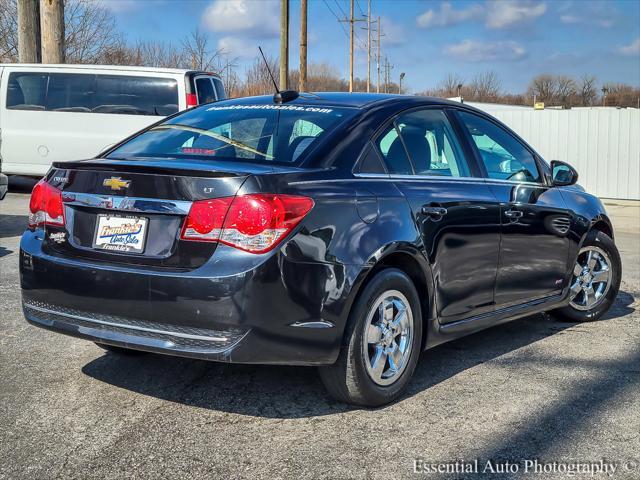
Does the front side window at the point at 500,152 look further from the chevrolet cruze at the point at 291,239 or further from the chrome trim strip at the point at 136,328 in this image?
the chrome trim strip at the point at 136,328

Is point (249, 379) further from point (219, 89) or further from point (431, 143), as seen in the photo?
point (219, 89)

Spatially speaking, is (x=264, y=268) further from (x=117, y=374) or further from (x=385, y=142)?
(x=117, y=374)

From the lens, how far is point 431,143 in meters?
4.53

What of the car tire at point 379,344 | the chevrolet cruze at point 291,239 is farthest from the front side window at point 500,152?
the car tire at point 379,344

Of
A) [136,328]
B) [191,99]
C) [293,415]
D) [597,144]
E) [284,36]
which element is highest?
[284,36]

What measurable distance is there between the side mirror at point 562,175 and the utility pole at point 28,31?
1476 centimetres

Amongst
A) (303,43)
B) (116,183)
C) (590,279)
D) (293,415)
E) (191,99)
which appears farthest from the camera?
(303,43)

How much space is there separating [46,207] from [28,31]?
50.3ft

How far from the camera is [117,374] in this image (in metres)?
4.33

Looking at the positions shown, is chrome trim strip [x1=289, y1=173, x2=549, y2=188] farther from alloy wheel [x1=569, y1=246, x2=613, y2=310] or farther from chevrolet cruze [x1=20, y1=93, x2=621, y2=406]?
alloy wheel [x1=569, y1=246, x2=613, y2=310]

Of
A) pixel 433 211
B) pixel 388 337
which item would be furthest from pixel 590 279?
pixel 388 337

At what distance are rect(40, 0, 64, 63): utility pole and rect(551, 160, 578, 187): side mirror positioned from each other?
45.3 ft

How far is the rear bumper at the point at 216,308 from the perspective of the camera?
329cm

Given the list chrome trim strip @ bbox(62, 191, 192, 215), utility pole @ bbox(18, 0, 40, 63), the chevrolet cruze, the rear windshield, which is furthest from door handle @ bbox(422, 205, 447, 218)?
utility pole @ bbox(18, 0, 40, 63)
